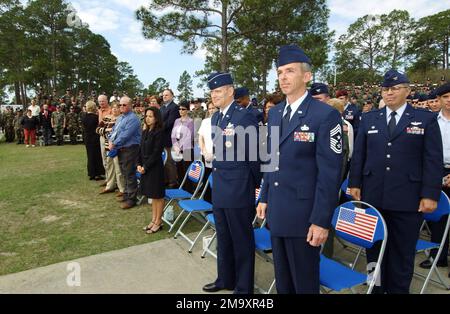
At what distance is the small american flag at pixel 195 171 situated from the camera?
516 cm

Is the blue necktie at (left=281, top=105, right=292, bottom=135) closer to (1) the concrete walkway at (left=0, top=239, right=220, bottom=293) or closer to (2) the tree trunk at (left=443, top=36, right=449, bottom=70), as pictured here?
(1) the concrete walkway at (left=0, top=239, right=220, bottom=293)

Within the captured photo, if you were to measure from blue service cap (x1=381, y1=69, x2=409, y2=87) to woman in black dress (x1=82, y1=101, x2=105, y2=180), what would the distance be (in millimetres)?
6806

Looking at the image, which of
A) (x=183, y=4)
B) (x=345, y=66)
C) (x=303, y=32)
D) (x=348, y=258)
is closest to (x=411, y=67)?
(x=345, y=66)

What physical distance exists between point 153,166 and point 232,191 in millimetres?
2111

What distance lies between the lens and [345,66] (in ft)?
170

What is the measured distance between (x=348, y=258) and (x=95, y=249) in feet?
10.5

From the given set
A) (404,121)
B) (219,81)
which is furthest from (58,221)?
(404,121)

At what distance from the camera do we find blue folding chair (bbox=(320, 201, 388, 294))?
249cm

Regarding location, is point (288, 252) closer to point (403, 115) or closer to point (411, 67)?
point (403, 115)

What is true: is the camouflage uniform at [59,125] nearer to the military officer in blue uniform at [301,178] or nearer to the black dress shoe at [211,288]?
the black dress shoe at [211,288]

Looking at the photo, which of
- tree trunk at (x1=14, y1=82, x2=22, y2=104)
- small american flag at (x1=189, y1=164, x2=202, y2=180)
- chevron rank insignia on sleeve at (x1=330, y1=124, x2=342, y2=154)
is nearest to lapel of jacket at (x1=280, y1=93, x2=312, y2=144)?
chevron rank insignia on sleeve at (x1=330, y1=124, x2=342, y2=154)

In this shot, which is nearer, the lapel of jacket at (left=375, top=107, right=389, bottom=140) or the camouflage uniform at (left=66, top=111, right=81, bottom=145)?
the lapel of jacket at (left=375, top=107, right=389, bottom=140)

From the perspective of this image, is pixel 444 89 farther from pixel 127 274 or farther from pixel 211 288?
pixel 127 274

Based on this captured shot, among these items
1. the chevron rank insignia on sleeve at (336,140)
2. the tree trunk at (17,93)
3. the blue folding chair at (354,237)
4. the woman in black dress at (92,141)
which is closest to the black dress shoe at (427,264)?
the blue folding chair at (354,237)
